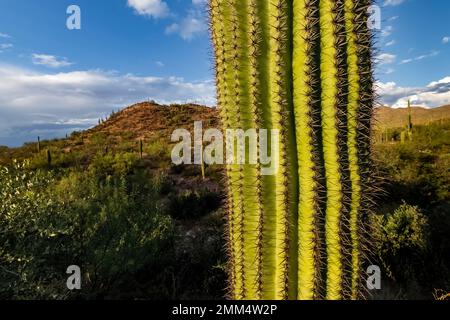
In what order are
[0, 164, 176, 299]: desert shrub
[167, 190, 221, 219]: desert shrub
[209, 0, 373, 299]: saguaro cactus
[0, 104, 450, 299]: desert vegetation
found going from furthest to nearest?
[167, 190, 221, 219]: desert shrub → [0, 104, 450, 299]: desert vegetation → [0, 164, 176, 299]: desert shrub → [209, 0, 373, 299]: saguaro cactus

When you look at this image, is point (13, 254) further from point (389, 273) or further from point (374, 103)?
point (389, 273)

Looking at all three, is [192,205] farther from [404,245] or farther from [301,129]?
[301,129]

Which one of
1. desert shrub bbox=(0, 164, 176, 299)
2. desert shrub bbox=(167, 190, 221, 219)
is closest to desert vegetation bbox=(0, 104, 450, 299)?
desert shrub bbox=(0, 164, 176, 299)

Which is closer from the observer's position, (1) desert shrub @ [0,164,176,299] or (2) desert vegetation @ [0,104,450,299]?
(1) desert shrub @ [0,164,176,299]

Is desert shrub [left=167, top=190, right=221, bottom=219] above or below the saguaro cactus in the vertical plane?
below

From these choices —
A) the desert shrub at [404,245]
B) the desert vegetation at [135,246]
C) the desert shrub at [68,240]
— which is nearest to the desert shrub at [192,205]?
the desert vegetation at [135,246]

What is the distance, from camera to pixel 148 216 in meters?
6.28

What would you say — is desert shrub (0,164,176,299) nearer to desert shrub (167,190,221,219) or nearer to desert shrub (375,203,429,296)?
desert shrub (167,190,221,219)

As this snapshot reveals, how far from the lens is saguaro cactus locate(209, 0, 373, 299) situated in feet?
8.29

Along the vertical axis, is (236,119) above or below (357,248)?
above

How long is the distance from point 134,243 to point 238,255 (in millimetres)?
2983

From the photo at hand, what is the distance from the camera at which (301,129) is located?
8.38 feet

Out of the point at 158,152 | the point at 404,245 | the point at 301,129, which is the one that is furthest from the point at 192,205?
the point at 158,152
